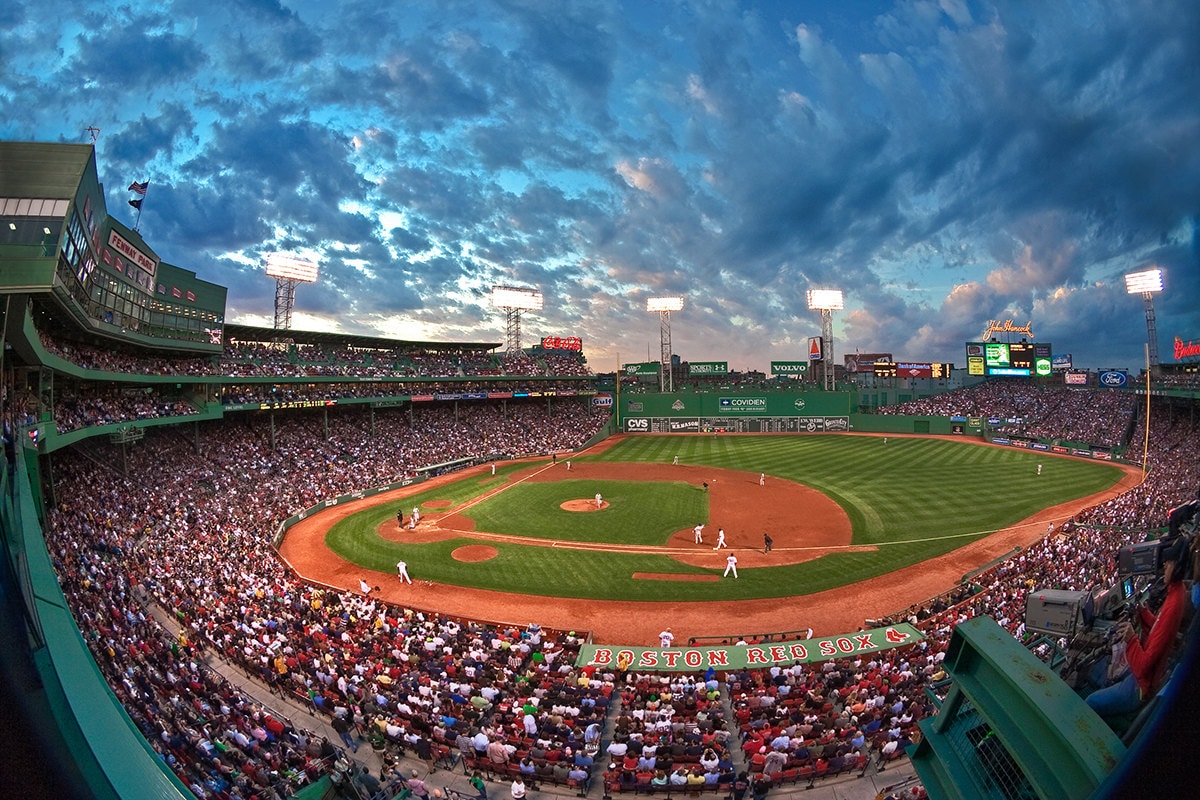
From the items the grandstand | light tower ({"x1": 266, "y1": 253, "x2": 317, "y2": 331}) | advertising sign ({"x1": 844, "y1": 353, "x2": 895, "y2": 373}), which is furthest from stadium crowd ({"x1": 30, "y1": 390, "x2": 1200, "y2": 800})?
advertising sign ({"x1": 844, "y1": 353, "x2": 895, "y2": 373})

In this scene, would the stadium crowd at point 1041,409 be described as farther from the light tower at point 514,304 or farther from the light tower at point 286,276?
the light tower at point 286,276

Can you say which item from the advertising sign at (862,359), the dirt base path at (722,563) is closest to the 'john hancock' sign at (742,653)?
the dirt base path at (722,563)

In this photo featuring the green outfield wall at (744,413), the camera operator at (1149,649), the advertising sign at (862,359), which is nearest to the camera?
the camera operator at (1149,649)

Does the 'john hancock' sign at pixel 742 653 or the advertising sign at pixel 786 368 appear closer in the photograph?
the 'john hancock' sign at pixel 742 653

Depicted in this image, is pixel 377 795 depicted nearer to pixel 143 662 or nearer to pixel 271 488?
pixel 143 662

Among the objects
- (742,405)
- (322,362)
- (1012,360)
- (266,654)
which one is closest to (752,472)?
(742,405)

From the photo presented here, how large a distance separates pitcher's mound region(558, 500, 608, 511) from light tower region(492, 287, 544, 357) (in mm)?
40652

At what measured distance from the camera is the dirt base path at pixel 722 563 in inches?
746

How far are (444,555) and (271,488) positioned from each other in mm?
16211

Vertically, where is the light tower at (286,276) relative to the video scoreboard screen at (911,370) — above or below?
above

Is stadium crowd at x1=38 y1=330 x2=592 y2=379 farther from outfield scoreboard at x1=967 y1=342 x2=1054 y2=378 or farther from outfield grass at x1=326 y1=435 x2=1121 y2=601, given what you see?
outfield scoreboard at x1=967 y1=342 x2=1054 y2=378

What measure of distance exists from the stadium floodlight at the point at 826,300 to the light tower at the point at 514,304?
3625cm

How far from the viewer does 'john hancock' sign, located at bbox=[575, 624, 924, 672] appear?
1520 centimetres

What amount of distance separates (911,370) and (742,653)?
7355 centimetres
